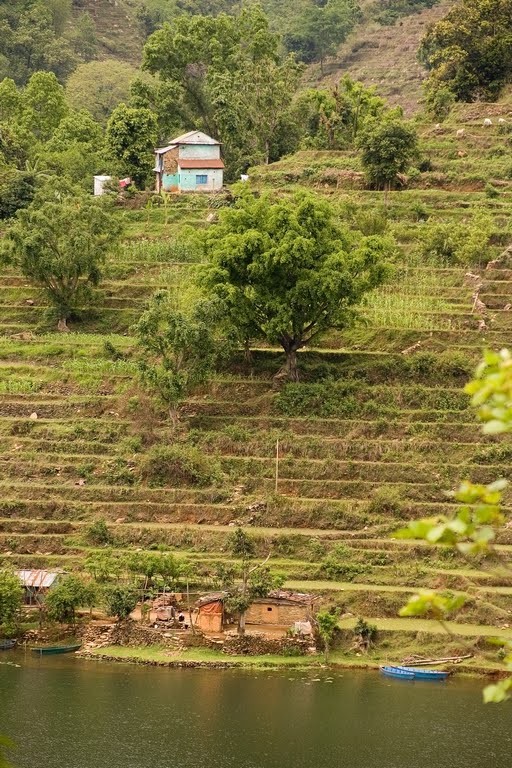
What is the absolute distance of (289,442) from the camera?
29484mm

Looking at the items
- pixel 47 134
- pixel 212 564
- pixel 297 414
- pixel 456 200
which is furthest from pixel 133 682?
pixel 47 134

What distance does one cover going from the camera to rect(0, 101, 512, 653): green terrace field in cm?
2717

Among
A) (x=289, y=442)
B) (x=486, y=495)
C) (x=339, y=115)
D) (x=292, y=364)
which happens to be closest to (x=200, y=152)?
(x=339, y=115)

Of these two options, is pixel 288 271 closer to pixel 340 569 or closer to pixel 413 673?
pixel 340 569

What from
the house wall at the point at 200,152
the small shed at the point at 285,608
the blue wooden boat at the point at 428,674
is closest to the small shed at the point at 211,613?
the small shed at the point at 285,608

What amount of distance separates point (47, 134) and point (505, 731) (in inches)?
1426

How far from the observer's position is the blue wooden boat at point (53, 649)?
24.9 m

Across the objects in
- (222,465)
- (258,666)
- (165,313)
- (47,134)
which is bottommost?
(258,666)

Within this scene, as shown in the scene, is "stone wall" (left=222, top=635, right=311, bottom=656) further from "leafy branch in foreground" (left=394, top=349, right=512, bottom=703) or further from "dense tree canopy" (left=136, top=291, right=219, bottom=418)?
"leafy branch in foreground" (left=394, top=349, right=512, bottom=703)

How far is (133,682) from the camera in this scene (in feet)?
75.6

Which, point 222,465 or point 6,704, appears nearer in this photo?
point 6,704

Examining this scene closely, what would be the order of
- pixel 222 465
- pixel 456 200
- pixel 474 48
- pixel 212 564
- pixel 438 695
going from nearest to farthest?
pixel 438 695
pixel 212 564
pixel 222 465
pixel 456 200
pixel 474 48

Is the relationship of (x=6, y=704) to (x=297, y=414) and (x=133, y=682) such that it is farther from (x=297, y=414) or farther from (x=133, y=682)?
(x=297, y=414)

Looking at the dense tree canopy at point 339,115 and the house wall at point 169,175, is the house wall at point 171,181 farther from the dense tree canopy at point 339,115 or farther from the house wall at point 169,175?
the dense tree canopy at point 339,115
